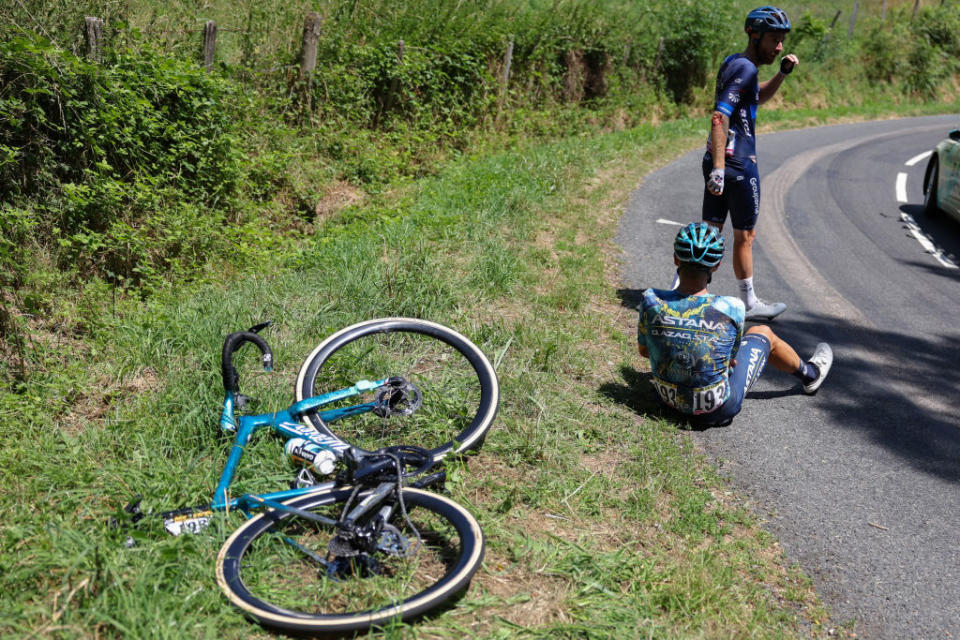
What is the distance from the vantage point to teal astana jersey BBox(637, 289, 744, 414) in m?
4.44

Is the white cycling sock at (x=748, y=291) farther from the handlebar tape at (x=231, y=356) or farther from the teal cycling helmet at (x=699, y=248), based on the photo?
the handlebar tape at (x=231, y=356)

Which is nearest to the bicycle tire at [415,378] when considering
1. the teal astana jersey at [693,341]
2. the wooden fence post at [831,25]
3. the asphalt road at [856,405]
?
the teal astana jersey at [693,341]

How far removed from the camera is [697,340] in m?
4.43

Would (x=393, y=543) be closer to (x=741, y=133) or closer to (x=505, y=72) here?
(x=741, y=133)

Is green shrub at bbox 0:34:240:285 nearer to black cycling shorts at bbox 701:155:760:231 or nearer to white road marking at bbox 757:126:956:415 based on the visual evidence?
black cycling shorts at bbox 701:155:760:231

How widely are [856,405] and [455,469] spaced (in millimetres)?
3107

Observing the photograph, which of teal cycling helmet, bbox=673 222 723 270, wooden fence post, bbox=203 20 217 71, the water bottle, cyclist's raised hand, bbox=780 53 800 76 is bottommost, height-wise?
the water bottle

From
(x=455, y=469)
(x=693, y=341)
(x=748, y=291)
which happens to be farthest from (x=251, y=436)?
(x=748, y=291)

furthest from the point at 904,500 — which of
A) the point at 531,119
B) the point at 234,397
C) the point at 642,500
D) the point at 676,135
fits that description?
the point at 676,135

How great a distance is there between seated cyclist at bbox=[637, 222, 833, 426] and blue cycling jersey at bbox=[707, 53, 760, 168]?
1.85 m

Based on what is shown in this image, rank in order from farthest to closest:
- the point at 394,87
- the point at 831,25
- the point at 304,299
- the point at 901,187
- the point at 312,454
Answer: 1. the point at 831,25
2. the point at 901,187
3. the point at 394,87
4. the point at 304,299
5. the point at 312,454

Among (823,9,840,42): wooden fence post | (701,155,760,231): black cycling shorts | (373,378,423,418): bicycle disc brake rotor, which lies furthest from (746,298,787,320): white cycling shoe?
(823,9,840,42): wooden fence post

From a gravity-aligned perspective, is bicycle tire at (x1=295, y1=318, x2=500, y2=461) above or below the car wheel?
below

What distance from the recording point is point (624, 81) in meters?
17.6
